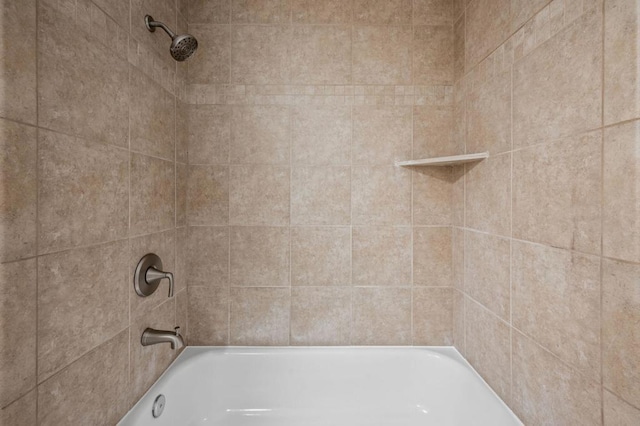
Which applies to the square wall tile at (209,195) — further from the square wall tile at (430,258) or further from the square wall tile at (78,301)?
the square wall tile at (430,258)

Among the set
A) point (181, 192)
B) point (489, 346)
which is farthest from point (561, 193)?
point (181, 192)

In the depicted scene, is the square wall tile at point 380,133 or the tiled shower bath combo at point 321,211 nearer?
the tiled shower bath combo at point 321,211

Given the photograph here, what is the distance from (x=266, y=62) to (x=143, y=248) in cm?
104

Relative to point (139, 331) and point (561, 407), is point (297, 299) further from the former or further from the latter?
point (561, 407)

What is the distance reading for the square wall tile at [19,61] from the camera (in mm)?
648

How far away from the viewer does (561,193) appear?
34.3 inches

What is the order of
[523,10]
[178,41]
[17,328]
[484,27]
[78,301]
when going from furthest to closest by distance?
[484,27] → [178,41] → [523,10] → [78,301] → [17,328]

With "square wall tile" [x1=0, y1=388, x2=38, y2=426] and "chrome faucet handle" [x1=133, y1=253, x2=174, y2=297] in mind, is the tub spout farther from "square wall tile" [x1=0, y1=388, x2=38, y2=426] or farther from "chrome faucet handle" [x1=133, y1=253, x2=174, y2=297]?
"square wall tile" [x1=0, y1=388, x2=38, y2=426]

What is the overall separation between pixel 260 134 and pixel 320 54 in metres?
0.50

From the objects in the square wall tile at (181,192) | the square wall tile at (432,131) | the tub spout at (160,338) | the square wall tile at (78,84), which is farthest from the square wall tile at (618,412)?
the square wall tile at (181,192)

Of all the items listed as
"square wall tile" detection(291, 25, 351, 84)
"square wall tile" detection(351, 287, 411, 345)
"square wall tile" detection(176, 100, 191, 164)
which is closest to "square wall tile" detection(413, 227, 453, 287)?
"square wall tile" detection(351, 287, 411, 345)

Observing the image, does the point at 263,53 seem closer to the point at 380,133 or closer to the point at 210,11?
the point at 210,11

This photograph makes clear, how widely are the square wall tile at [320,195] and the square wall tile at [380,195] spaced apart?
0.14ft

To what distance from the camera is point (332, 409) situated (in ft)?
4.93
